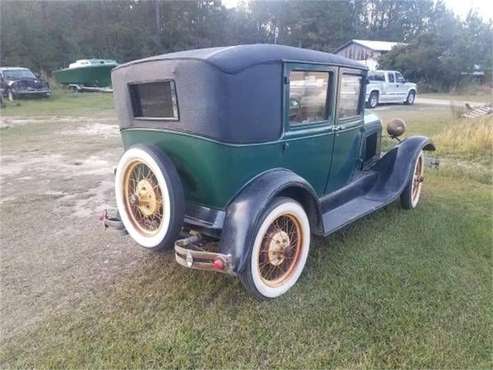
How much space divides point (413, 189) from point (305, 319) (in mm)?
2415

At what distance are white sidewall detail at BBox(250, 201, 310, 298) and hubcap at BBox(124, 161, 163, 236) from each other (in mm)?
713

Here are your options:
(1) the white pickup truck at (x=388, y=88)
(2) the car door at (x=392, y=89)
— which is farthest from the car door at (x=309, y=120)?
(2) the car door at (x=392, y=89)

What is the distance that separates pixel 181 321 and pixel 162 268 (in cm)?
69

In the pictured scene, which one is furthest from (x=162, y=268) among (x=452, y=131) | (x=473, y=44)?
(x=473, y=44)

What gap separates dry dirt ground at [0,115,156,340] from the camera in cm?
252

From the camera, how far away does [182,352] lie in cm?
203

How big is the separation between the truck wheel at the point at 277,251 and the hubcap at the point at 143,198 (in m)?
0.72

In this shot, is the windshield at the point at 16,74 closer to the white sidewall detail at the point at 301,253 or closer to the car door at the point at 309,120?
the car door at the point at 309,120

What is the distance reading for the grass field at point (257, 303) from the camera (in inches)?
79.3

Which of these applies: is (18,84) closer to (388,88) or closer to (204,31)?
→ (388,88)

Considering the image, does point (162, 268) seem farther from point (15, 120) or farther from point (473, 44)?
point (473, 44)

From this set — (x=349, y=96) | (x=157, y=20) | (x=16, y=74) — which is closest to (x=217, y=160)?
(x=349, y=96)

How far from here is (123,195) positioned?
2.58 meters

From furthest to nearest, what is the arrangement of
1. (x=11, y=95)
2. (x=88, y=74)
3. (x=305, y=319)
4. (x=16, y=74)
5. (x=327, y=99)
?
(x=16, y=74) → (x=11, y=95) → (x=88, y=74) → (x=327, y=99) → (x=305, y=319)
